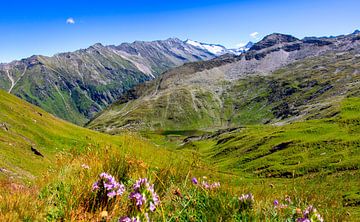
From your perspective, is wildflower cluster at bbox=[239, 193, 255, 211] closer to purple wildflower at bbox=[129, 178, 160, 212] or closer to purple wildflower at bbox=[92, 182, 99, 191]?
purple wildflower at bbox=[129, 178, 160, 212]

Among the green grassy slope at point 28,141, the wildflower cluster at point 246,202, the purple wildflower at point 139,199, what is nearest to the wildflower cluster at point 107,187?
the purple wildflower at point 139,199

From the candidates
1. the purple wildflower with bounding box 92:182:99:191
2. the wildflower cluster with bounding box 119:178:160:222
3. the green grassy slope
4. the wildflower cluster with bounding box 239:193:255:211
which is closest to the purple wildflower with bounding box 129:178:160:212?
the wildflower cluster with bounding box 119:178:160:222

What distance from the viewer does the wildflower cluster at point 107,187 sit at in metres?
6.29

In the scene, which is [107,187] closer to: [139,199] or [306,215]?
[139,199]

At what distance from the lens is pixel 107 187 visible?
6.41m

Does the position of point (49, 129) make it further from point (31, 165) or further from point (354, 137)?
point (354, 137)

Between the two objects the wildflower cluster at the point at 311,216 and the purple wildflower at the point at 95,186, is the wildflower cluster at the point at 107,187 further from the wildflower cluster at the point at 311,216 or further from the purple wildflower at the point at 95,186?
the wildflower cluster at the point at 311,216

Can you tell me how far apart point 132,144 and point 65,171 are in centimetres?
172

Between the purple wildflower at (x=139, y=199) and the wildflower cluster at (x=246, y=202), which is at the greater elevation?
the purple wildflower at (x=139, y=199)

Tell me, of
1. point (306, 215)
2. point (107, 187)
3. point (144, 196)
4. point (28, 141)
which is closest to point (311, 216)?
point (306, 215)

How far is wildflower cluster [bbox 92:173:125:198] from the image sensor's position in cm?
629

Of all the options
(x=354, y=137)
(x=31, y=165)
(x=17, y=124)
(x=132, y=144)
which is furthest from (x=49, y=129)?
(x=354, y=137)

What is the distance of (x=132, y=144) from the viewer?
29.5 feet

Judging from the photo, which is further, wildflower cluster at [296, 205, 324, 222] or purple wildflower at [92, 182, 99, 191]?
purple wildflower at [92, 182, 99, 191]
